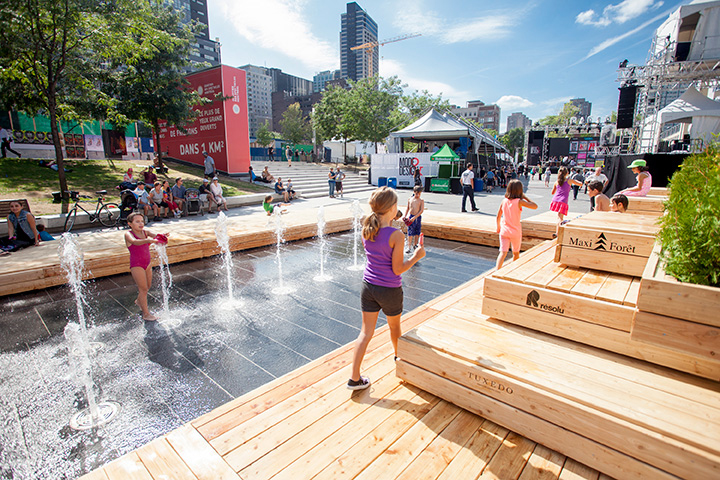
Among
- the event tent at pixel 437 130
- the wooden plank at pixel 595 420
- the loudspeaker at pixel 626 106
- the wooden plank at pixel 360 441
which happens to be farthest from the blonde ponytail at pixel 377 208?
the loudspeaker at pixel 626 106

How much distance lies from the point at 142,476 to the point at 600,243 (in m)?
4.25

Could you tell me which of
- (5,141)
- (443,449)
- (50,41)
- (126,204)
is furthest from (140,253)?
(5,141)

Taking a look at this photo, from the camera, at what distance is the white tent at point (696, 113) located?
61.2 ft

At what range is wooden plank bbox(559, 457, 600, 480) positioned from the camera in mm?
2046

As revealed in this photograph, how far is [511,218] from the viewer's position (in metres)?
5.45

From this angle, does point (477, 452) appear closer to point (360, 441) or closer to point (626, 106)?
point (360, 441)

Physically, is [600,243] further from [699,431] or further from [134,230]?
[134,230]

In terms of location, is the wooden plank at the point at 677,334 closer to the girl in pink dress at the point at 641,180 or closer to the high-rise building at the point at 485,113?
the girl in pink dress at the point at 641,180

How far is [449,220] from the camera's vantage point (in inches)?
403

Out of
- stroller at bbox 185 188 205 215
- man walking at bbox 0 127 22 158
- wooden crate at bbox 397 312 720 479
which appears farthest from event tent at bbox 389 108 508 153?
wooden crate at bbox 397 312 720 479

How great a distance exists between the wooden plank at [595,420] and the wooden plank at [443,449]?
0.74 feet

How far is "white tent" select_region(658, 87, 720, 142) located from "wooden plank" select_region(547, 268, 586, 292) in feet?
73.3

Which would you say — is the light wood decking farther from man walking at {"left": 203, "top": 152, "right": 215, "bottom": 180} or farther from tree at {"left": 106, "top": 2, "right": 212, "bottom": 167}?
tree at {"left": 106, "top": 2, "right": 212, "bottom": 167}

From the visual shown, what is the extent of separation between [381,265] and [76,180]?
17899 mm
